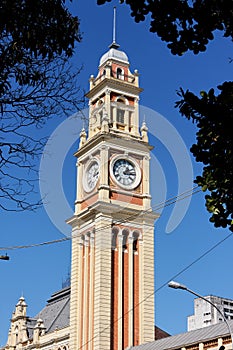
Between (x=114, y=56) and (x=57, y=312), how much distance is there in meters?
22.7

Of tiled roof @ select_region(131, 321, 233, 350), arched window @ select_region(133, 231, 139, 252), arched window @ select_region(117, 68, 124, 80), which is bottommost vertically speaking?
tiled roof @ select_region(131, 321, 233, 350)

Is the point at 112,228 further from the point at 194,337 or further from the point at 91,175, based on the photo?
the point at 194,337

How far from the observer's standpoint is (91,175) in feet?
184

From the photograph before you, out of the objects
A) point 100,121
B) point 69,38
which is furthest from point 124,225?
point 69,38

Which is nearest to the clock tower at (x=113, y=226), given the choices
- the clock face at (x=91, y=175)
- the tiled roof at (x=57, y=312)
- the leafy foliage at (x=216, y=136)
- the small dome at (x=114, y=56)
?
the clock face at (x=91, y=175)

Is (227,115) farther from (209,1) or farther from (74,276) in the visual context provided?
(74,276)

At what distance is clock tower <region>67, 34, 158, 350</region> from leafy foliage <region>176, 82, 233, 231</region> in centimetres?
4165

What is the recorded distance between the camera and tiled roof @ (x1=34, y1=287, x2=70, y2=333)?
61031 mm

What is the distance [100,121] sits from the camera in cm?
5625

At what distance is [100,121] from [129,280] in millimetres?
12562

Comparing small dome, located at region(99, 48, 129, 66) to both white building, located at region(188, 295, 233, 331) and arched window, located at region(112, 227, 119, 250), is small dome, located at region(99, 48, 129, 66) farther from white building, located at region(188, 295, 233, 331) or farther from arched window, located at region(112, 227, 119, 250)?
white building, located at region(188, 295, 233, 331)

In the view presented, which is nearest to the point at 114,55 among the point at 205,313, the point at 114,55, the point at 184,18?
the point at 114,55

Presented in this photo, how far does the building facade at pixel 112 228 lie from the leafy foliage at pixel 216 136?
137 feet

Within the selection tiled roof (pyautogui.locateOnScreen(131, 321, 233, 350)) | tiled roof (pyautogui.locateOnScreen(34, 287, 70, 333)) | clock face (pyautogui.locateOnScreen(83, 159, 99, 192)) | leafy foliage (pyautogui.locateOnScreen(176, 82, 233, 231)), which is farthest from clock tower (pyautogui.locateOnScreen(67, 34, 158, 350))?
leafy foliage (pyautogui.locateOnScreen(176, 82, 233, 231))
